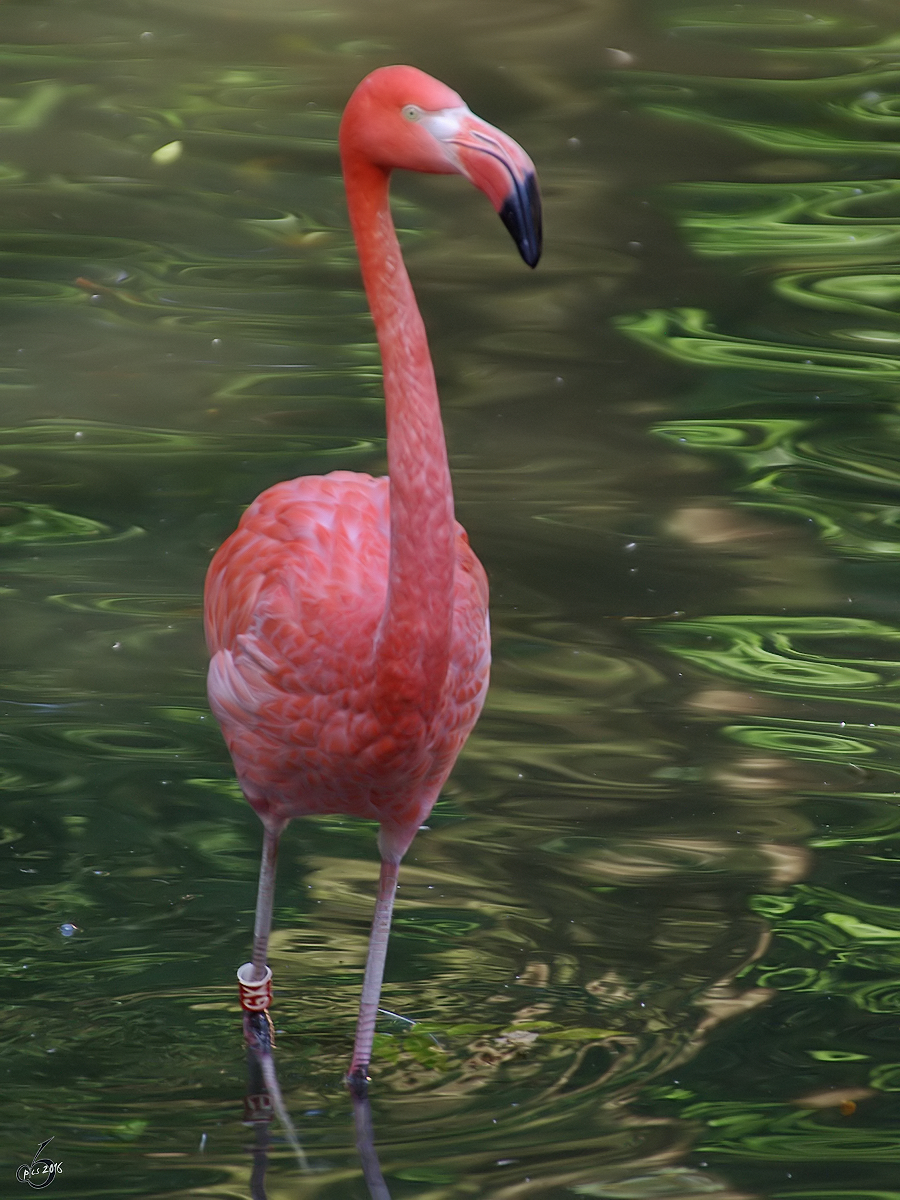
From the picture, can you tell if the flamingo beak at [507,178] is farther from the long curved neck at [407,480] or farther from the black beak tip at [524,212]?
the long curved neck at [407,480]

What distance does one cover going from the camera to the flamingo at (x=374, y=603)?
2.95m

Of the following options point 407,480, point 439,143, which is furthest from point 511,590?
point 439,143

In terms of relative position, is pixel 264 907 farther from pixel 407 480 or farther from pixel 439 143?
pixel 439 143

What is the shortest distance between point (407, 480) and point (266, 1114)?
129 cm

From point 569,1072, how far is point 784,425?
3815 millimetres

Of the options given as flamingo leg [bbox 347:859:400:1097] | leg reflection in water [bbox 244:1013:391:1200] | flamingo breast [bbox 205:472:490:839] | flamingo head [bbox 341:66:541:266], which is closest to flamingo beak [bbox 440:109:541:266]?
flamingo head [bbox 341:66:541:266]

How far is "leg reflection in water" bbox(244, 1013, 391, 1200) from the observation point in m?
3.30

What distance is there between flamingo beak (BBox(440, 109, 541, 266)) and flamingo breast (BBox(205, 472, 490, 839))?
2.67 ft

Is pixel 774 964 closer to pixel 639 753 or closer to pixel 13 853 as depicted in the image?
pixel 639 753

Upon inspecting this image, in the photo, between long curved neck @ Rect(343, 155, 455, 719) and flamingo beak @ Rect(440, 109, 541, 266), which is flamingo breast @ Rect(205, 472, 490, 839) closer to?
long curved neck @ Rect(343, 155, 455, 719)

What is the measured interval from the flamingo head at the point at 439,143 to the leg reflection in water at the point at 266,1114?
5.47 ft

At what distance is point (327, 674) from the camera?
10.8 ft

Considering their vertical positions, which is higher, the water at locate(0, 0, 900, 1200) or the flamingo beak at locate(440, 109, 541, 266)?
the flamingo beak at locate(440, 109, 541, 266)

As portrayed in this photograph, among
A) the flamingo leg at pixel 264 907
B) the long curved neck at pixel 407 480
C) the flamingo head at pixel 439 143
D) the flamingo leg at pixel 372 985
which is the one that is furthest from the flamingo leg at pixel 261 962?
the flamingo head at pixel 439 143
